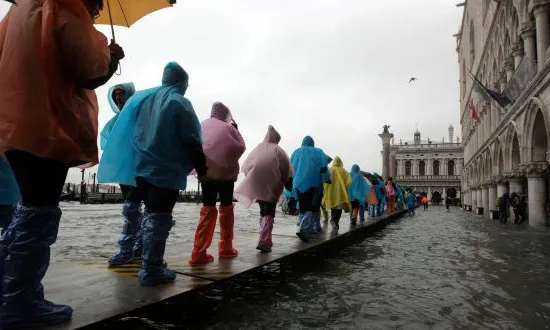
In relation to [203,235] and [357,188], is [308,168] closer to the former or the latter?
[203,235]

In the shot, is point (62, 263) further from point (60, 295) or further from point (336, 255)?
point (336, 255)

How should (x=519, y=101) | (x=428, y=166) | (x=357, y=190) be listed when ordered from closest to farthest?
(x=357, y=190), (x=519, y=101), (x=428, y=166)

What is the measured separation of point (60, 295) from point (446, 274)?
183 inches

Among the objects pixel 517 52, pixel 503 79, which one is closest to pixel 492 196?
pixel 503 79

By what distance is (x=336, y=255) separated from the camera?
7.28 metres

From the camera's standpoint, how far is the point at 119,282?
3406mm

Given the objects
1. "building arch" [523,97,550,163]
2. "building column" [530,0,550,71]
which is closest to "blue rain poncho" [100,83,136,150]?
"building column" [530,0,550,71]

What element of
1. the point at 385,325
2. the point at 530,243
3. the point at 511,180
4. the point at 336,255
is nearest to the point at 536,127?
the point at 511,180

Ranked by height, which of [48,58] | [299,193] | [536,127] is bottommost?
[299,193]

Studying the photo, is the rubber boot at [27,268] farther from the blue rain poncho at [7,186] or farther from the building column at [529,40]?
the building column at [529,40]

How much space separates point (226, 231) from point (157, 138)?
1.91m

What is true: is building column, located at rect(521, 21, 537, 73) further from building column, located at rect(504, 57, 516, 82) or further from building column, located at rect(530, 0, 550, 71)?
building column, located at rect(504, 57, 516, 82)

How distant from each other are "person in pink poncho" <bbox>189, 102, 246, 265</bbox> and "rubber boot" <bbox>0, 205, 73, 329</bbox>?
7.29 ft

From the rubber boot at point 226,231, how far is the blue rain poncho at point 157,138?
51.1 inches
